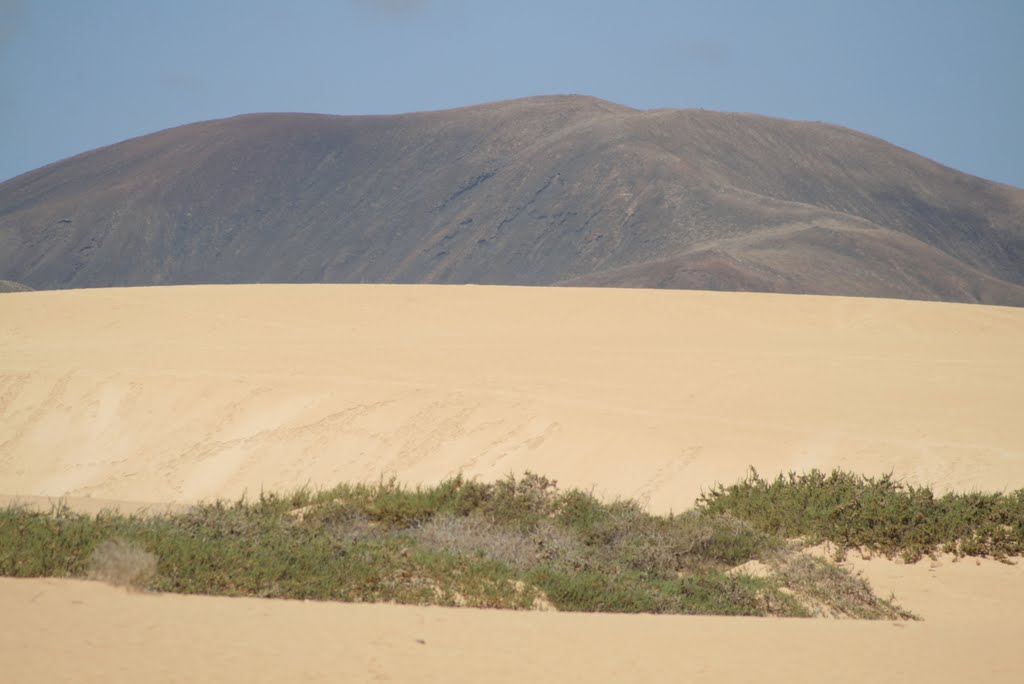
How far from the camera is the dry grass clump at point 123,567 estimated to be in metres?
7.41

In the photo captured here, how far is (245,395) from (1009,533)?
10123 millimetres

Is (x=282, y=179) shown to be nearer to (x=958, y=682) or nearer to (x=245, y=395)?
(x=245, y=395)

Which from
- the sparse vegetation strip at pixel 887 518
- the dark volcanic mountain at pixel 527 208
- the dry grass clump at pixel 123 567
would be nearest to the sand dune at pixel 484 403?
the sparse vegetation strip at pixel 887 518

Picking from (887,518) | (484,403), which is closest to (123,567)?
(887,518)

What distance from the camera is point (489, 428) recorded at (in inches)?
608

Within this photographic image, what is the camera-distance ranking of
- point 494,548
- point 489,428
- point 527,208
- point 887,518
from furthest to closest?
1. point 527,208
2. point 489,428
3. point 887,518
4. point 494,548

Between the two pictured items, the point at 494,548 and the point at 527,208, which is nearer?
the point at 494,548

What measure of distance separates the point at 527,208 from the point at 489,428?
10875 cm

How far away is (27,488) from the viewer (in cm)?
1481

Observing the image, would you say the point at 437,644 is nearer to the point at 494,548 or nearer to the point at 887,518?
the point at 494,548

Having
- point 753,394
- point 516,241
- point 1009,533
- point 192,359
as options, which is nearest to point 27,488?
point 192,359

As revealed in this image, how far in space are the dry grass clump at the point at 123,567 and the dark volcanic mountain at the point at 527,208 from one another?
86.3m

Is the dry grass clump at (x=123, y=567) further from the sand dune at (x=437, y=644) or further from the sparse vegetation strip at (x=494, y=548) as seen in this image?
the sand dune at (x=437, y=644)

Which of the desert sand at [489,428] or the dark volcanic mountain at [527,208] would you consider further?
the dark volcanic mountain at [527,208]
